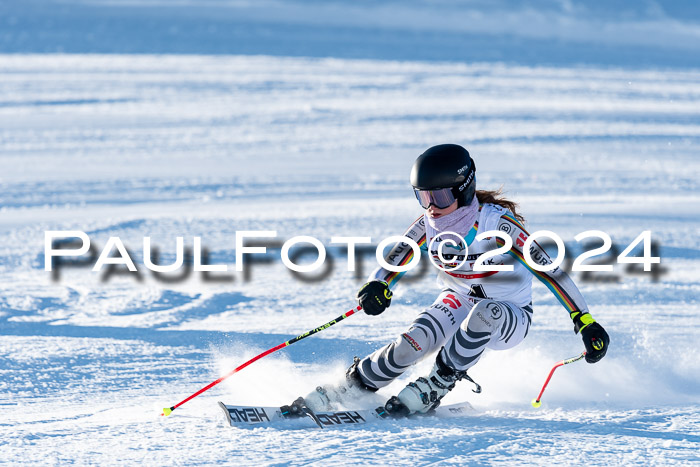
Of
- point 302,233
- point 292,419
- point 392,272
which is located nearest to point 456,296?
point 392,272

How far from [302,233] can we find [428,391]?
407 centimetres

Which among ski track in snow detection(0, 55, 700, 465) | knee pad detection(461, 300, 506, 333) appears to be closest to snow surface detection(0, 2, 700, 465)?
ski track in snow detection(0, 55, 700, 465)

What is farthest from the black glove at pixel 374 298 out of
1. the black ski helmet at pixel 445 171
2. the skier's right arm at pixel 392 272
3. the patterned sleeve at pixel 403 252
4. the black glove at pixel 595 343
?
the black glove at pixel 595 343

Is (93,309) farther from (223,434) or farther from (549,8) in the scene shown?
(549,8)

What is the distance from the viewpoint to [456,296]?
402cm

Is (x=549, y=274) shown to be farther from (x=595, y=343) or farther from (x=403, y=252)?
(x=403, y=252)

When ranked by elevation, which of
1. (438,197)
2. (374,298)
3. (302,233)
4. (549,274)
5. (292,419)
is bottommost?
(292,419)

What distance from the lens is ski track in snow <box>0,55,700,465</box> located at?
3.56 meters

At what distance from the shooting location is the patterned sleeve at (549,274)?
3.72 m

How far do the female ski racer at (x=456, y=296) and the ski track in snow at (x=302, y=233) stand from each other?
0.24m

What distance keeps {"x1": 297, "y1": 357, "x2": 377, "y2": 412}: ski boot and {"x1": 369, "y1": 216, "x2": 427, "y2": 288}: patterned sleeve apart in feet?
1.18

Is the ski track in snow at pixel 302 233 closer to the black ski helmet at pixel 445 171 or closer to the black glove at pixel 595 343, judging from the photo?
the black glove at pixel 595 343

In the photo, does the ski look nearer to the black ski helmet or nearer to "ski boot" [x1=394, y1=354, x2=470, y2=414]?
"ski boot" [x1=394, y1=354, x2=470, y2=414]

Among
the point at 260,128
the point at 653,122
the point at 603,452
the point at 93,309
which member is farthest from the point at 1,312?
the point at 653,122
